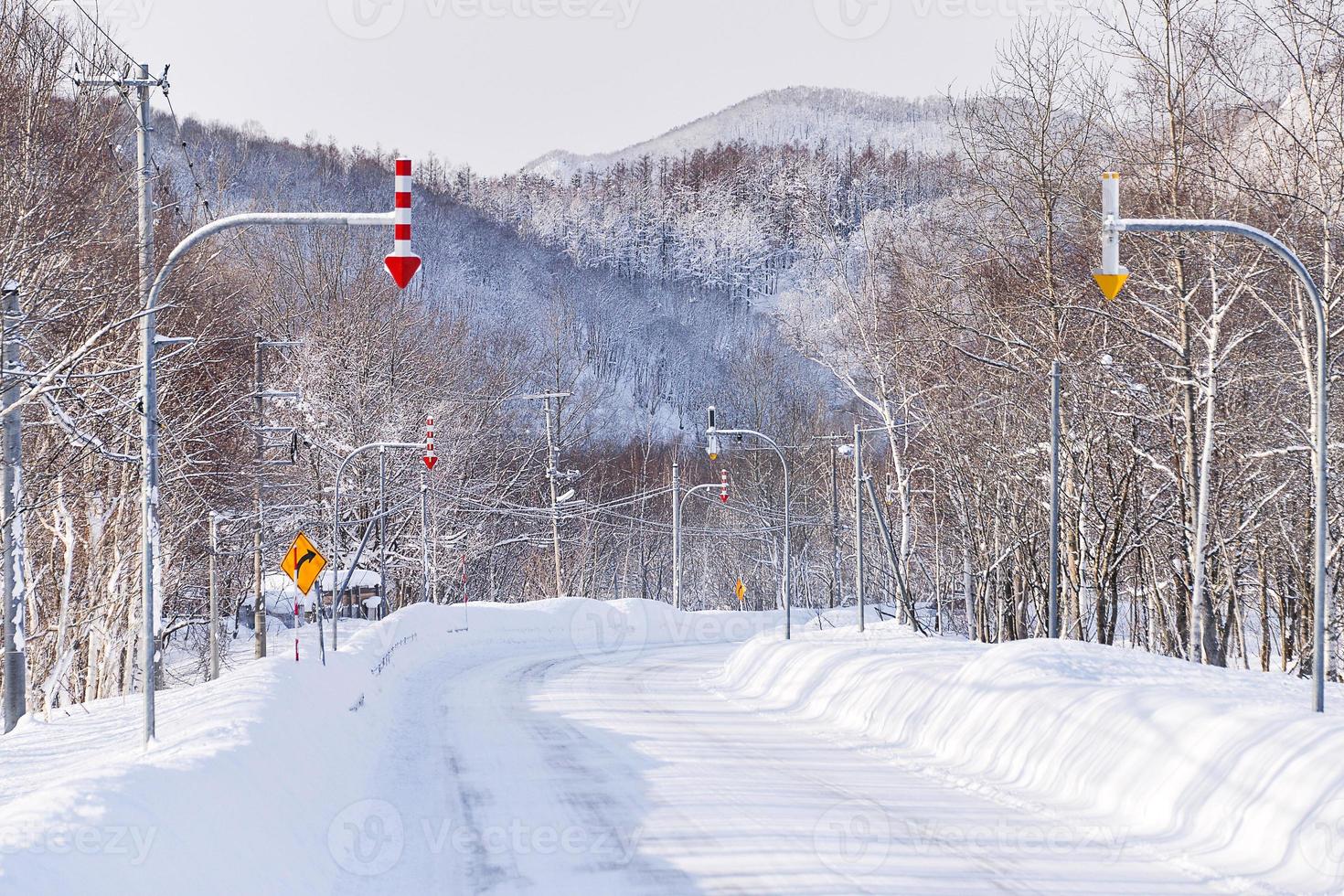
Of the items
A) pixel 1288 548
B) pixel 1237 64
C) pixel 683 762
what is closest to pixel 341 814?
pixel 683 762

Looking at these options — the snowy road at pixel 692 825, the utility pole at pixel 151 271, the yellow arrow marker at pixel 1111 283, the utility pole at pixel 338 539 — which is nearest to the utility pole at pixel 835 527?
the utility pole at pixel 338 539

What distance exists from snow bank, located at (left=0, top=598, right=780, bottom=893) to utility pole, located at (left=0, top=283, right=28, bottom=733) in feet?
1.76

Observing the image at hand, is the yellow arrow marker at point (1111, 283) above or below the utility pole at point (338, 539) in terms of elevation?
above

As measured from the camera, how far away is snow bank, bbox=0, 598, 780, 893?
718 centimetres

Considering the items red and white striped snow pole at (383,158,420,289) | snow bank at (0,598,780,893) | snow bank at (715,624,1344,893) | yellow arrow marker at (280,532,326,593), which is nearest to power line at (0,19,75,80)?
yellow arrow marker at (280,532,326,593)

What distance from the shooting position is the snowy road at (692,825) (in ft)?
32.5

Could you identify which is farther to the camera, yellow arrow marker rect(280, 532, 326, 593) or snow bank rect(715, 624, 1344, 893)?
yellow arrow marker rect(280, 532, 326, 593)

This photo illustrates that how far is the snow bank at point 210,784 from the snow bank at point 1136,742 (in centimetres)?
709

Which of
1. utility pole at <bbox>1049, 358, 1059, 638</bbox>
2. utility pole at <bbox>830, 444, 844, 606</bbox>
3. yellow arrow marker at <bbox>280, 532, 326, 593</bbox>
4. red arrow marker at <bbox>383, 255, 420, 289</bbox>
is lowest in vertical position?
utility pole at <bbox>830, 444, 844, 606</bbox>

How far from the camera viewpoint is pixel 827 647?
27391mm

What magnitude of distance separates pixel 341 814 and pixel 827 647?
16312 mm

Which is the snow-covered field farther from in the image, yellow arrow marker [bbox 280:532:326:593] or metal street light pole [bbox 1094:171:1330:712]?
yellow arrow marker [bbox 280:532:326:593]

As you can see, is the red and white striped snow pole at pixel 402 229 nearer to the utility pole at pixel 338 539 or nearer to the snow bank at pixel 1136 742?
the snow bank at pixel 1136 742

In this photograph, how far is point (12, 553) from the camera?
20938 millimetres
